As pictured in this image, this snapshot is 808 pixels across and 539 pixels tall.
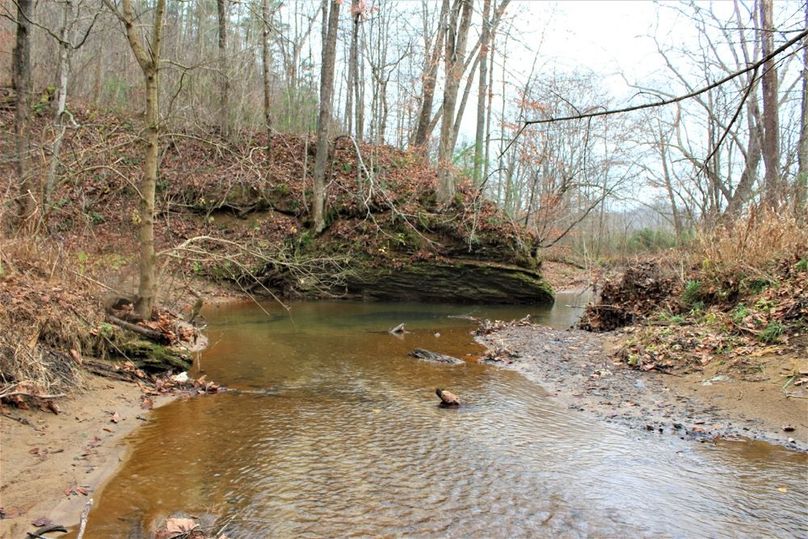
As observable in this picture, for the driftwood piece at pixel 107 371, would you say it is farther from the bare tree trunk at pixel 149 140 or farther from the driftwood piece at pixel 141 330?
the bare tree trunk at pixel 149 140

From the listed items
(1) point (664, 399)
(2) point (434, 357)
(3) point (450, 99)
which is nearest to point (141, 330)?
(2) point (434, 357)

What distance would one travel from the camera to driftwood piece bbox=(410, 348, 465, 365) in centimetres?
884

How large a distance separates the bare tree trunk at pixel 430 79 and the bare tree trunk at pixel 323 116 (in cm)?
377

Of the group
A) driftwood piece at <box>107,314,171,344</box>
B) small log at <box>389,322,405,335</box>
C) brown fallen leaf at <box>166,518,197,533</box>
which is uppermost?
driftwood piece at <box>107,314,171,344</box>

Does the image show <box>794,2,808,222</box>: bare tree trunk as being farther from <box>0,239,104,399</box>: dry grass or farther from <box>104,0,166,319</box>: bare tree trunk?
<box>104,0,166,319</box>: bare tree trunk

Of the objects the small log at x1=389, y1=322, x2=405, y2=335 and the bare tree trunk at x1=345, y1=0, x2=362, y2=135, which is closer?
the small log at x1=389, y1=322, x2=405, y2=335

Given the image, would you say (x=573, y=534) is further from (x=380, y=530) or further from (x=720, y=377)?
(x=720, y=377)

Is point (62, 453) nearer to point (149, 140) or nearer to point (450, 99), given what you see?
point (149, 140)

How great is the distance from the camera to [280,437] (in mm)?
5262

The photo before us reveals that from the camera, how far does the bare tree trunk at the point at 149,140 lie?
716 cm

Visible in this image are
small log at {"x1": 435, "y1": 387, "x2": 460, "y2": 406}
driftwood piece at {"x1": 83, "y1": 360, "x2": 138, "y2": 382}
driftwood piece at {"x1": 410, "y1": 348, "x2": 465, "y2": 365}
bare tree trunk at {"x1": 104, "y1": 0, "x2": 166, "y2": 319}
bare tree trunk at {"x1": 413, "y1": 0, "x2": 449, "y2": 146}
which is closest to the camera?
driftwood piece at {"x1": 83, "y1": 360, "x2": 138, "y2": 382}

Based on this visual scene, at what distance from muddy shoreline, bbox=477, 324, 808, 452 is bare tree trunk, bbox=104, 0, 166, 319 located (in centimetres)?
552

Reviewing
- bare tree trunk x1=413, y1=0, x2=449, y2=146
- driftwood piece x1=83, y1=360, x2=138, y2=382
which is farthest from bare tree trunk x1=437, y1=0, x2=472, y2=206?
driftwood piece x1=83, y1=360, x2=138, y2=382

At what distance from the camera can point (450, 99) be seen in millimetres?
18016
